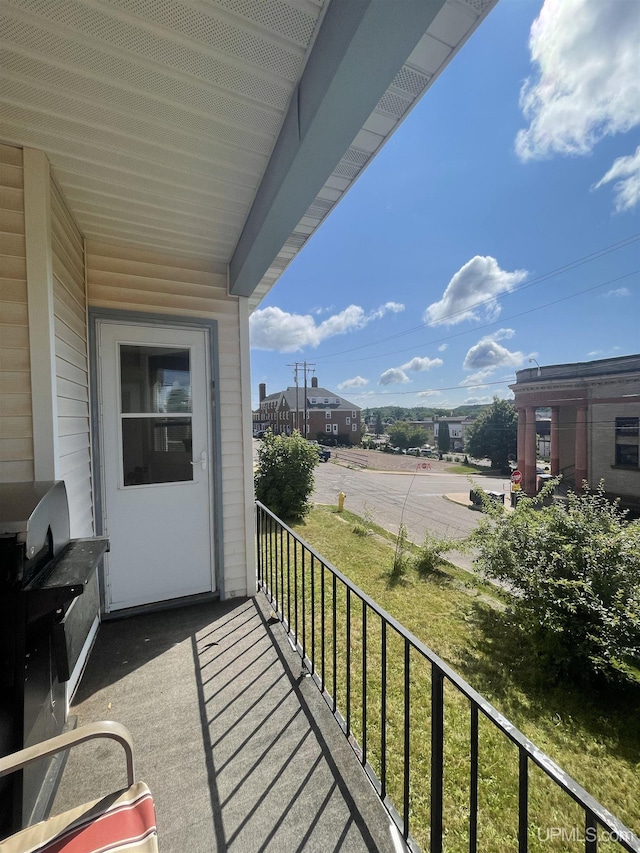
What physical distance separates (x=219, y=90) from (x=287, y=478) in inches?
242

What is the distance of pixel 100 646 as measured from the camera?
82.0 inches

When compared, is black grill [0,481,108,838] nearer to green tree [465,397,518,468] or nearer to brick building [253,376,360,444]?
green tree [465,397,518,468]

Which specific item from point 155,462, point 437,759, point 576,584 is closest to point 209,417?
point 155,462

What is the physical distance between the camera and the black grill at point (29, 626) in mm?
921

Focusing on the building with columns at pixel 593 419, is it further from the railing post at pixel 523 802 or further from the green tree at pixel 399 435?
the green tree at pixel 399 435

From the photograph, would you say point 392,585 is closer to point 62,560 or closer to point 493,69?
point 62,560

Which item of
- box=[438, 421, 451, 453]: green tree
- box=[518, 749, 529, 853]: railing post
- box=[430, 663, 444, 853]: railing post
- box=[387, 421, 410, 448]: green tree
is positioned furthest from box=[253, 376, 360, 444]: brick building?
box=[518, 749, 529, 853]: railing post

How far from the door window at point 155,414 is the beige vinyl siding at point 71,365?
26cm

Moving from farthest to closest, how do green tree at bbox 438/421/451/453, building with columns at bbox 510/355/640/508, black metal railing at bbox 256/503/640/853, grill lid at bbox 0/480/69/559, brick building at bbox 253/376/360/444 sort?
1. brick building at bbox 253/376/360/444
2. green tree at bbox 438/421/451/453
3. building with columns at bbox 510/355/640/508
4. grill lid at bbox 0/480/69/559
5. black metal railing at bbox 256/503/640/853

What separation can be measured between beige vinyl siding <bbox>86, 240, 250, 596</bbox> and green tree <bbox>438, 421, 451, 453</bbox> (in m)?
32.6

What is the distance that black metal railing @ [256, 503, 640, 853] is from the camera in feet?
2.30

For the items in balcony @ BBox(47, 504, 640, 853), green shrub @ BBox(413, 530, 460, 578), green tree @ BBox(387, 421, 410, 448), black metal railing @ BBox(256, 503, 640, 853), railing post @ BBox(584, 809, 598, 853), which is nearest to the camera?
railing post @ BBox(584, 809, 598, 853)

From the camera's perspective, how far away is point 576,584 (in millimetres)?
2475

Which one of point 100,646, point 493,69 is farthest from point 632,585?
point 493,69
